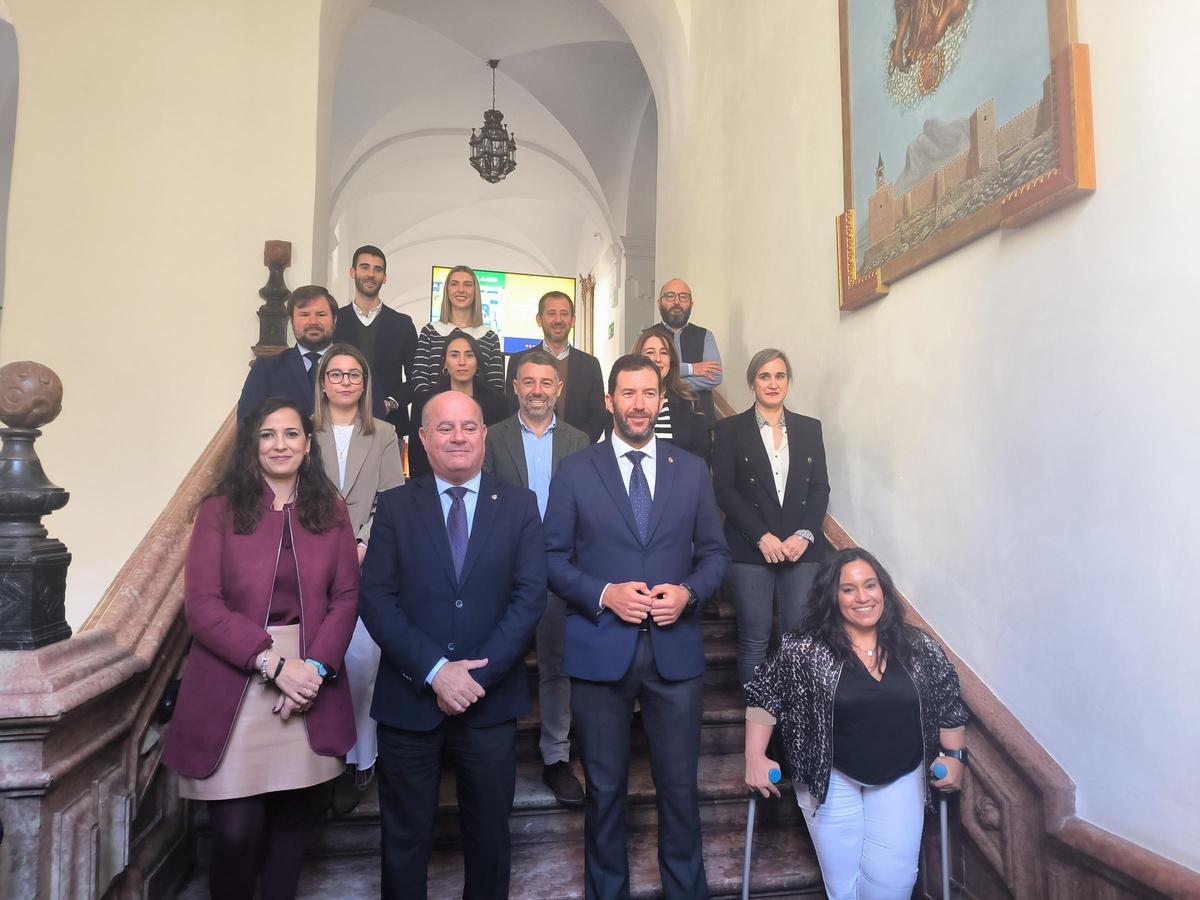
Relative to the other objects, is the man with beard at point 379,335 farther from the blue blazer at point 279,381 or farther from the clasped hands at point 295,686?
the clasped hands at point 295,686

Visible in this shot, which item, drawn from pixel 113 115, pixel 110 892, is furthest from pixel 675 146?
pixel 110 892

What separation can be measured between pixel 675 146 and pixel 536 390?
3.70 m

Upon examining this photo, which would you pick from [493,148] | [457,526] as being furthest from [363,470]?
[493,148]

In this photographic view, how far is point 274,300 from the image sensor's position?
15.2 feet

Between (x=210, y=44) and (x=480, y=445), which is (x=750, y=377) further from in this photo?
(x=210, y=44)

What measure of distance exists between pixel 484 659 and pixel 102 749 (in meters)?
0.93

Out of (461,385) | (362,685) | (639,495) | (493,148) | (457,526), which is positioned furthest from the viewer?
(493,148)

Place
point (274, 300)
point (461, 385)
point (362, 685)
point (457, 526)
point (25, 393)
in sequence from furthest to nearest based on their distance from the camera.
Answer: point (274, 300) < point (461, 385) < point (362, 685) < point (457, 526) < point (25, 393)

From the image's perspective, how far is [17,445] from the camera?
1.84 meters

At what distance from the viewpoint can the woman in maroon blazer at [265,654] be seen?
1968mm

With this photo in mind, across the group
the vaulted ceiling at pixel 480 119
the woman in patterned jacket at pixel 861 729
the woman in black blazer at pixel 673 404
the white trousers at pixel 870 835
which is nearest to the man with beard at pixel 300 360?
the woman in black blazer at pixel 673 404

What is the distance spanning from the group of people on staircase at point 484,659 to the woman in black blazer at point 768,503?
24.4 inches

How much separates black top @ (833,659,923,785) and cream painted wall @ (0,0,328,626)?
380 centimetres

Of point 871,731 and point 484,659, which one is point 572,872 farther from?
point 871,731
